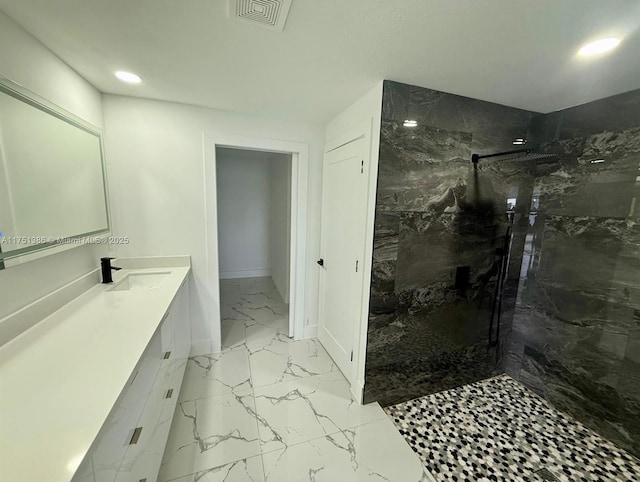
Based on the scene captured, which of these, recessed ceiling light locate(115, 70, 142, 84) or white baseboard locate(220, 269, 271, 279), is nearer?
recessed ceiling light locate(115, 70, 142, 84)

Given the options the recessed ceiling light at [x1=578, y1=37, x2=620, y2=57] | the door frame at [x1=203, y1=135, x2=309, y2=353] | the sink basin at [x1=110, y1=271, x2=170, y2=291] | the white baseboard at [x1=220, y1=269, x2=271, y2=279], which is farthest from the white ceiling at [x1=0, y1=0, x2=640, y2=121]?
the white baseboard at [x1=220, y1=269, x2=271, y2=279]

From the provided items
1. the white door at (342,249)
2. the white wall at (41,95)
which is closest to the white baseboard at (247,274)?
the white door at (342,249)

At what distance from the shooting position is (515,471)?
5.26 ft

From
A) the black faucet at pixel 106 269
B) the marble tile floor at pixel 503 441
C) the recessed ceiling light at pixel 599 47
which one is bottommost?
the marble tile floor at pixel 503 441

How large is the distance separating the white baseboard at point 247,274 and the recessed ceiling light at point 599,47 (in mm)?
4884

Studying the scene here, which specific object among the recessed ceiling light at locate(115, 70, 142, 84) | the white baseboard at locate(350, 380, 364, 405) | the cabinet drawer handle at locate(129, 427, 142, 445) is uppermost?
the recessed ceiling light at locate(115, 70, 142, 84)

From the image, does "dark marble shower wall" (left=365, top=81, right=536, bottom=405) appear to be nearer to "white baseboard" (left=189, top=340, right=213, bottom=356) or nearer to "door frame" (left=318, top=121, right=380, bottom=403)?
"door frame" (left=318, top=121, right=380, bottom=403)

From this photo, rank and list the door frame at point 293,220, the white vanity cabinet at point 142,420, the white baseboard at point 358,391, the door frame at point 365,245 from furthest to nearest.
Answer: the door frame at point 293,220, the white baseboard at point 358,391, the door frame at point 365,245, the white vanity cabinet at point 142,420

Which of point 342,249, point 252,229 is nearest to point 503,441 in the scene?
point 342,249

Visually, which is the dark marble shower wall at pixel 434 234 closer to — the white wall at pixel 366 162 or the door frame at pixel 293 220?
the white wall at pixel 366 162

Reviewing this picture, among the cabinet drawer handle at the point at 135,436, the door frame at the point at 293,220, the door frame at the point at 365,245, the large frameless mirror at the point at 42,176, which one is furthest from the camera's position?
the door frame at the point at 293,220

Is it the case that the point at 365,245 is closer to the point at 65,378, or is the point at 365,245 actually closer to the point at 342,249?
the point at 342,249

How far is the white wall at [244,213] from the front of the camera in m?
4.79

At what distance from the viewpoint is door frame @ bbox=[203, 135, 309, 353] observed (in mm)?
2373
